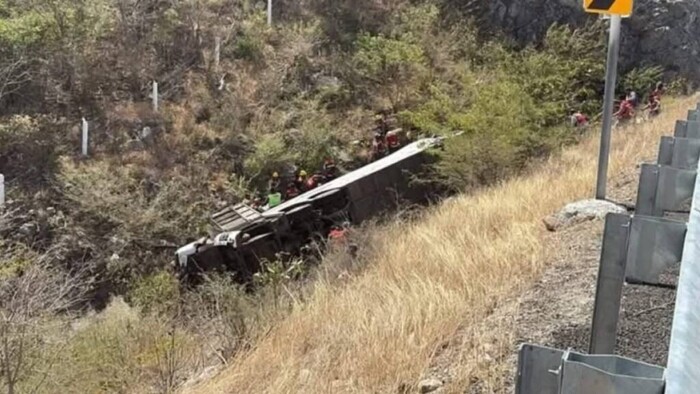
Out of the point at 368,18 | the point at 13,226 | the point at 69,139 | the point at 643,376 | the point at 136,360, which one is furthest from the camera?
the point at 368,18

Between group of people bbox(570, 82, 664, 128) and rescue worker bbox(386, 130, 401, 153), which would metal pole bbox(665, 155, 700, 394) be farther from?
rescue worker bbox(386, 130, 401, 153)

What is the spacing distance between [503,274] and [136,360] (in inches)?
137

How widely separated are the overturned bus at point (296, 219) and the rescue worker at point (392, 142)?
238 cm

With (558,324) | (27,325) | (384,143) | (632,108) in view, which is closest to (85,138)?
(384,143)

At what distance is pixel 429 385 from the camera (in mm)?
3383

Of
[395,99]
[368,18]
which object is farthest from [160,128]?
[368,18]

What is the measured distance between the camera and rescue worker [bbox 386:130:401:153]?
15384mm

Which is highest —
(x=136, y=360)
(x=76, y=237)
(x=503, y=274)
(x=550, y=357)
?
(x=550, y=357)

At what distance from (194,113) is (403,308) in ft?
45.1

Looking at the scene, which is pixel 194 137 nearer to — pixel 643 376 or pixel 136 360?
pixel 136 360

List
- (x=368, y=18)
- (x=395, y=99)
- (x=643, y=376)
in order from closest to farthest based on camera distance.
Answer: (x=643, y=376) → (x=395, y=99) → (x=368, y=18)

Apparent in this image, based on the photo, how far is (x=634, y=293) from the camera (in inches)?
147

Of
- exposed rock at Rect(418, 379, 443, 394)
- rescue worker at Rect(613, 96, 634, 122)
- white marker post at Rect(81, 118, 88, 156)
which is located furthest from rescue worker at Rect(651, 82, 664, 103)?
exposed rock at Rect(418, 379, 443, 394)

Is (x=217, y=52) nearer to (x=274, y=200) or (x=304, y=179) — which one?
(x=304, y=179)
